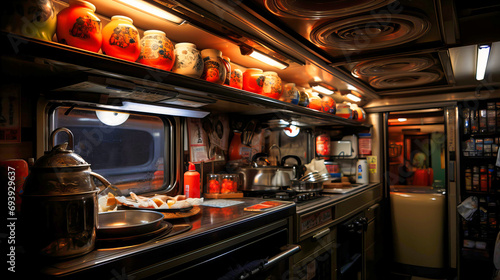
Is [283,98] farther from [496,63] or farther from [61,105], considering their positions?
[496,63]

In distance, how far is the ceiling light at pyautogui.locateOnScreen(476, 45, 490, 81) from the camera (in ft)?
7.54

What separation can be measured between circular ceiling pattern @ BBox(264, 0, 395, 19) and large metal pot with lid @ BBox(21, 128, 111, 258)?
1.14 meters

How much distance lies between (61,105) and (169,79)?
1.96ft

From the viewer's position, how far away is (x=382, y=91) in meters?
3.97

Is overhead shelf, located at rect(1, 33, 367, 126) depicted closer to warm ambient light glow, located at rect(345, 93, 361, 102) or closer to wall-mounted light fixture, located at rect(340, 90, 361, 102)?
wall-mounted light fixture, located at rect(340, 90, 361, 102)

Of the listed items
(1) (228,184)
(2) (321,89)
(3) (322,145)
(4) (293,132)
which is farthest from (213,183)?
(3) (322,145)

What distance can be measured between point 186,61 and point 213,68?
0.19 meters

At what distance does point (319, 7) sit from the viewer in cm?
165

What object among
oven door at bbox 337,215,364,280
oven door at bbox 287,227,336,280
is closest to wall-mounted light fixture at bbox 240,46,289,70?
oven door at bbox 287,227,336,280

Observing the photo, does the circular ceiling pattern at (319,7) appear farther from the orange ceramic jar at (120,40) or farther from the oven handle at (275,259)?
the oven handle at (275,259)

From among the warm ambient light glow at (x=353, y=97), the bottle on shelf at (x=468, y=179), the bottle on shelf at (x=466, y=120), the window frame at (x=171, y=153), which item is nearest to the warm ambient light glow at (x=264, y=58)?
the window frame at (x=171, y=153)

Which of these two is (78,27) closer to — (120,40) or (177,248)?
(120,40)

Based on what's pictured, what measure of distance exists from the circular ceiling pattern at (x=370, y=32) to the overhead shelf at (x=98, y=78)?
595 mm

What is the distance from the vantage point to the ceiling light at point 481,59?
2299 millimetres
